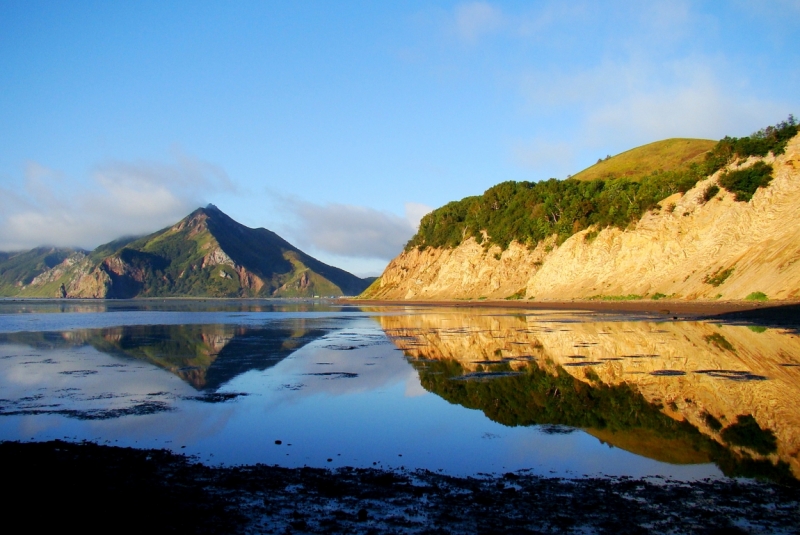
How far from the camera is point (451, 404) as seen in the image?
16.3 m

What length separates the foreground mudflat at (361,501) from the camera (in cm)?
752

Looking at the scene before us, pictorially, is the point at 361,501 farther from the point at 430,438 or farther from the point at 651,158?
the point at 651,158

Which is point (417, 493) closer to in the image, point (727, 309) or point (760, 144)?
point (727, 309)

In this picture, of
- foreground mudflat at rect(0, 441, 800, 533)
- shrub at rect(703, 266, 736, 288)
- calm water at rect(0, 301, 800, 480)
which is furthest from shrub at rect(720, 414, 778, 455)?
shrub at rect(703, 266, 736, 288)

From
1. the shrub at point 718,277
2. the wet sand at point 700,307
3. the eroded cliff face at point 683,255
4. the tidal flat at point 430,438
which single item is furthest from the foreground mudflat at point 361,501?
the shrub at point 718,277

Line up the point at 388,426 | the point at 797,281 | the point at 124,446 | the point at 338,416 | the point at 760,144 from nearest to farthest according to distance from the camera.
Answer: the point at 124,446
the point at 388,426
the point at 338,416
the point at 797,281
the point at 760,144

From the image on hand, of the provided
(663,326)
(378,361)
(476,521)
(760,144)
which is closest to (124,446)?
(476,521)

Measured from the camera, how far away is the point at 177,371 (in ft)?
75.3

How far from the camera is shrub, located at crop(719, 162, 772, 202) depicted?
5869 cm

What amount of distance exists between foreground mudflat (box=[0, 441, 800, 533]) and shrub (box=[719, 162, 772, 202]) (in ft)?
194

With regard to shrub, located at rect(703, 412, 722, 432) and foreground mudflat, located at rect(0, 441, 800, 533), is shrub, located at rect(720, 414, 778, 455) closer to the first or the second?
shrub, located at rect(703, 412, 722, 432)

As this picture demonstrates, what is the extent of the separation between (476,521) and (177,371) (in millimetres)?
18134

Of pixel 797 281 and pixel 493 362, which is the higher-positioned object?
pixel 797 281

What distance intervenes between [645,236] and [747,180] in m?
13.3
